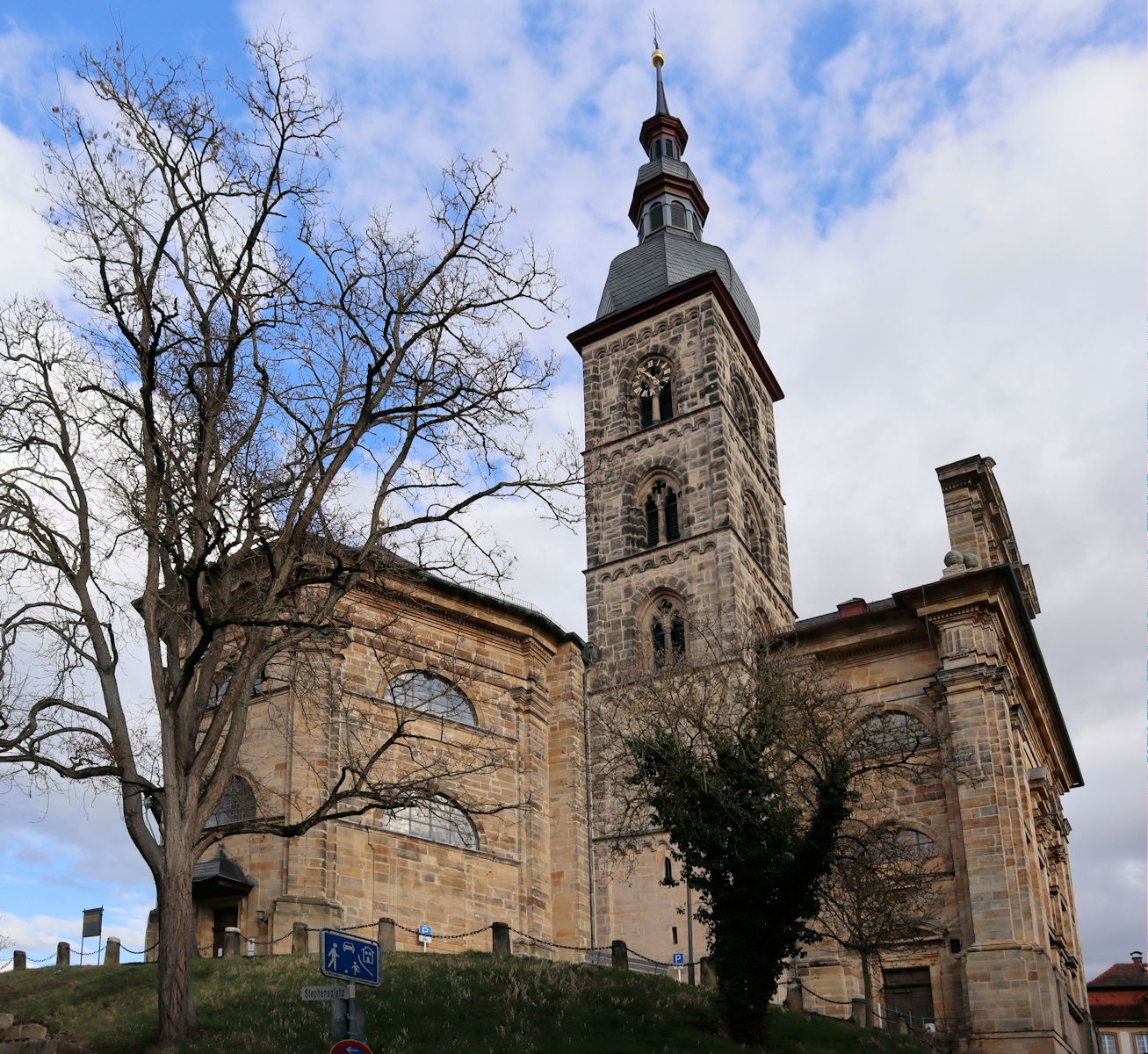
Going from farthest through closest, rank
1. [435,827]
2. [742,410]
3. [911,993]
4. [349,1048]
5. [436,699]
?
[742,410]
[436,699]
[435,827]
[911,993]
[349,1048]

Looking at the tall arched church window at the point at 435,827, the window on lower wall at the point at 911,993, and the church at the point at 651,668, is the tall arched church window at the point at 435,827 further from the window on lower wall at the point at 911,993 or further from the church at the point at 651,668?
the window on lower wall at the point at 911,993

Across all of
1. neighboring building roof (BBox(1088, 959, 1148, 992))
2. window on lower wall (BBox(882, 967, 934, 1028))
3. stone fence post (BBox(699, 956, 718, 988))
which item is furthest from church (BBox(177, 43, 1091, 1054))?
neighboring building roof (BBox(1088, 959, 1148, 992))

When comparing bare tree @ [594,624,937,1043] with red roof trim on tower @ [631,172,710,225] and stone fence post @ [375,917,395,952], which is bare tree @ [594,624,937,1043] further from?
red roof trim on tower @ [631,172,710,225]

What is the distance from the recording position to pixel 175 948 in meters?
14.9

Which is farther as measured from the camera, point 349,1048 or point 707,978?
point 707,978

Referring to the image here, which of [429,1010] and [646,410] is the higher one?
[646,410]

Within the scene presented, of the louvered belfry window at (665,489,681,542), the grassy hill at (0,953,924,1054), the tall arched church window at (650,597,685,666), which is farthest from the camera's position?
the louvered belfry window at (665,489,681,542)

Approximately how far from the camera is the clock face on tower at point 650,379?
3928 centimetres

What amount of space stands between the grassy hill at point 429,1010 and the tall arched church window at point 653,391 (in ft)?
68.7

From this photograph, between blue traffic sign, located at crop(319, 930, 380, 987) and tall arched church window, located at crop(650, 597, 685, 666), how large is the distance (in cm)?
2438

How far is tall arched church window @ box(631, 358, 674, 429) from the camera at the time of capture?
39.2 meters

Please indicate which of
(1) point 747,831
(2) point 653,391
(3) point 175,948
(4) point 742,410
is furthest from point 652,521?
(3) point 175,948

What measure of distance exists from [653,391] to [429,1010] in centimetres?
2477

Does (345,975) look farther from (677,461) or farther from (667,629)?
(677,461)
